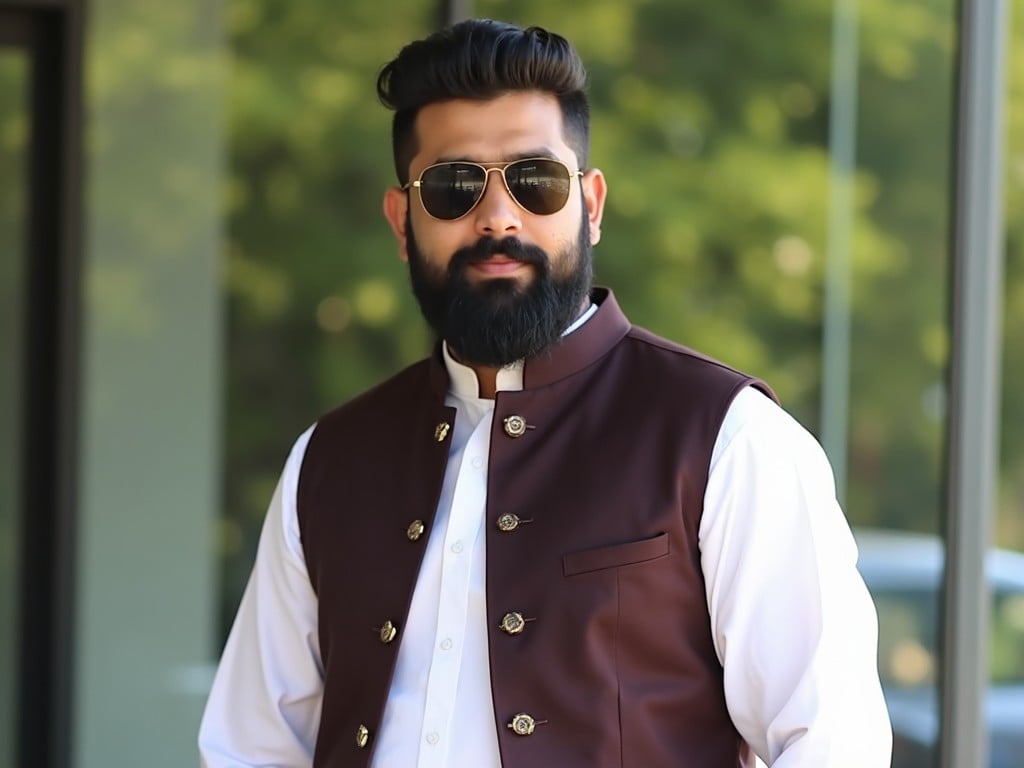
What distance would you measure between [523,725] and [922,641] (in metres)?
2.64

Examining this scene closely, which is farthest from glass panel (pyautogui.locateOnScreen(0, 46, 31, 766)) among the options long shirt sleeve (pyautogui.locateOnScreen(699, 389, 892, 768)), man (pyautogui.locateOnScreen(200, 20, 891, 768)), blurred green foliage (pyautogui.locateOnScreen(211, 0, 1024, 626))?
long shirt sleeve (pyautogui.locateOnScreen(699, 389, 892, 768))

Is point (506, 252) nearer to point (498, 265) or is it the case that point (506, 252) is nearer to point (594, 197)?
point (498, 265)

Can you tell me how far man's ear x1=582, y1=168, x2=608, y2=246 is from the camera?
1.87 meters

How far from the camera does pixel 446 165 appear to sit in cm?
177

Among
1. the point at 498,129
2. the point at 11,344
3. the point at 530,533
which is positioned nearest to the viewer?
the point at 530,533

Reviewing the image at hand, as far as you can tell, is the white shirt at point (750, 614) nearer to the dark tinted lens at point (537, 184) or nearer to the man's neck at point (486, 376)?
the man's neck at point (486, 376)

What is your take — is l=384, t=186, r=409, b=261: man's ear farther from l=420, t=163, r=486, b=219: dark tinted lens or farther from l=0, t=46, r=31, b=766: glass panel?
l=0, t=46, r=31, b=766: glass panel

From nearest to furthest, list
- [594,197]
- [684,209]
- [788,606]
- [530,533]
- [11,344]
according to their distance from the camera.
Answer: [788,606] → [530,533] → [594,197] → [11,344] → [684,209]

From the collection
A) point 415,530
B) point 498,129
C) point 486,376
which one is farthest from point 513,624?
point 498,129

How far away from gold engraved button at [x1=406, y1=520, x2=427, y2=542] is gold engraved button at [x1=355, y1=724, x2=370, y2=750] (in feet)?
0.74

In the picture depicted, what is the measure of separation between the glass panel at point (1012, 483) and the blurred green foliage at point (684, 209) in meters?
0.01

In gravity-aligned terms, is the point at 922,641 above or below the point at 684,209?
below

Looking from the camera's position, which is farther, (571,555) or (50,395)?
(50,395)

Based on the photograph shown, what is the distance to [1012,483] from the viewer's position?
399 centimetres
